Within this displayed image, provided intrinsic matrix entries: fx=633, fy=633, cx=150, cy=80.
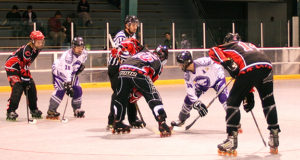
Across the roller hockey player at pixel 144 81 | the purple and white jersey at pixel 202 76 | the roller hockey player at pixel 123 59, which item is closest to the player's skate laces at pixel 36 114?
the roller hockey player at pixel 123 59

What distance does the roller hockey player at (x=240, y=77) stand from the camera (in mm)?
5922

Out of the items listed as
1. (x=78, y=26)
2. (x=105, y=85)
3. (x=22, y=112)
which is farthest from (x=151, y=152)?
(x=78, y=26)

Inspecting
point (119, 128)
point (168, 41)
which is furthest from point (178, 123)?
point (168, 41)

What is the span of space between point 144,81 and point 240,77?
146 centimetres

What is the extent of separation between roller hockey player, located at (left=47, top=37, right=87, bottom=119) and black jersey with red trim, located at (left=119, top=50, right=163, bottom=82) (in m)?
2.01

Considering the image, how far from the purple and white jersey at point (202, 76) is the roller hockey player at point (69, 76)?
214 centimetres

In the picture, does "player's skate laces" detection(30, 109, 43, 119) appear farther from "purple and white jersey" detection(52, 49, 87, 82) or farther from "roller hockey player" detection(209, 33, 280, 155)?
"roller hockey player" detection(209, 33, 280, 155)

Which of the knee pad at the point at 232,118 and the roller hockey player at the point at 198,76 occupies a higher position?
the roller hockey player at the point at 198,76

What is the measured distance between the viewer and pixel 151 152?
6223 mm

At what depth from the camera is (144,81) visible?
23.3 feet

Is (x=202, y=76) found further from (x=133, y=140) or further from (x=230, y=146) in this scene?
(x=230, y=146)

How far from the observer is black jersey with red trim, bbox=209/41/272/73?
235 inches

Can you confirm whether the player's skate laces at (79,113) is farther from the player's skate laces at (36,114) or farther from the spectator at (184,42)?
the spectator at (184,42)

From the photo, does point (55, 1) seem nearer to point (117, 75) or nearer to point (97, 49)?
point (97, 49)
